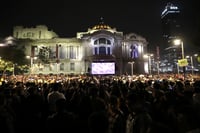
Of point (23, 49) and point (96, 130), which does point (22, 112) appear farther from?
point (23, 49)

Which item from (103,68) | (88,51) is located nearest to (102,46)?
(88,51)

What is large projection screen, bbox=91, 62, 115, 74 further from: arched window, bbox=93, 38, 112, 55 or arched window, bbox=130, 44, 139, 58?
arched window, bbox=130, 44, 139, 58

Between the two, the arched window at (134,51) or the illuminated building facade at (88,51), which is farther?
the arched window at (134,51)

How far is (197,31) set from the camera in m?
39.3

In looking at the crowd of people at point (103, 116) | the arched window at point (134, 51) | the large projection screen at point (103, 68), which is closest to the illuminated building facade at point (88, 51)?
the arched window at point (134, 51)

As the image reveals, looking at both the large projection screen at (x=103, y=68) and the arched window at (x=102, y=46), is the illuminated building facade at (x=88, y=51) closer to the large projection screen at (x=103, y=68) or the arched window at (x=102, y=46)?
the arched window at (x=102, y=46)

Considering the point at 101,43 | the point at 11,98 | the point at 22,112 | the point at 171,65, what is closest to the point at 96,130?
the point at 22,112

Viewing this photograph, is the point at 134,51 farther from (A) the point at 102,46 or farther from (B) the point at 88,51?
(B) the point at 88,51

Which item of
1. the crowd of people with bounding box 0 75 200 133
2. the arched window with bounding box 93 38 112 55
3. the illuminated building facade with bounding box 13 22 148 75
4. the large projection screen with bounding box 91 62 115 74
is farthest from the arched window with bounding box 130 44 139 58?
the crowd of people with bounding box 0 75 200 133

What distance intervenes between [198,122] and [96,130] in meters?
1.84

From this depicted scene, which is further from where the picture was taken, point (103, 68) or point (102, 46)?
point (102, 46)

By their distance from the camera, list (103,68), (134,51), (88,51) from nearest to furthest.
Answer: (103,68) < (88,51) < (134,51)

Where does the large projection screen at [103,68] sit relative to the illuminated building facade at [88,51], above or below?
below

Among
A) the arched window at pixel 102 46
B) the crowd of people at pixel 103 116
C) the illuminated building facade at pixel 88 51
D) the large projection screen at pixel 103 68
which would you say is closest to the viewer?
the crowd of people at pixel 103 116
